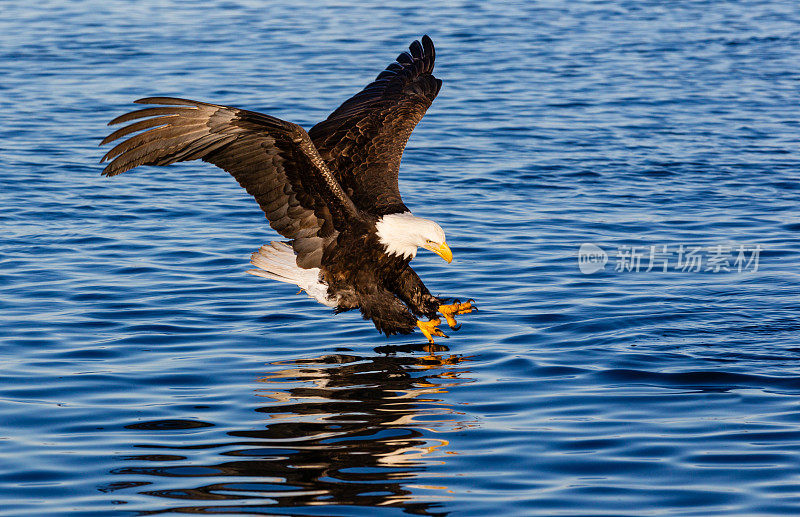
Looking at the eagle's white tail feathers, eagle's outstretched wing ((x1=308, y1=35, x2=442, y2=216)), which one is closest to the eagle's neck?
eagle's outstretched wing ((x1=308, y1=35, x2=442, y2=216))

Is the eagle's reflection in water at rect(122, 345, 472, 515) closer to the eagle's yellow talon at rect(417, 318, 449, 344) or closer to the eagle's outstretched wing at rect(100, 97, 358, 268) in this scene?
the eagle's yellow talon at rect(417, 318, 449, 344)

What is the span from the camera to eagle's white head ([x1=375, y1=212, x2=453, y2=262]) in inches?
247

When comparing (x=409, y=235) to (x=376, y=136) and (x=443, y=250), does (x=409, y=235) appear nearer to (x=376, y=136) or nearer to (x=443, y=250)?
(x=443, y=250)

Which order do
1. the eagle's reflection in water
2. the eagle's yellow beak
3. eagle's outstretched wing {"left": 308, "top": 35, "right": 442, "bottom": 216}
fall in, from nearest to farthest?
the eagle's reflection in water, the eagle's yellow beak, eagle's outstretched wing {"left": 308, "top": 35, "right": 442, "bottom": 216}

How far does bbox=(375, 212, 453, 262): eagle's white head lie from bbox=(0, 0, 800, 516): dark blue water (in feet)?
2.06

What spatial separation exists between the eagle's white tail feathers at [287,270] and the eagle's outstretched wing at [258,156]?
98 millimetres

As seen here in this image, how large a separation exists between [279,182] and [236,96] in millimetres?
8167

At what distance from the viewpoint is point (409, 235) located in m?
6.35

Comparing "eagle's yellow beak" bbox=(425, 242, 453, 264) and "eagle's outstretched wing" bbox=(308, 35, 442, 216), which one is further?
"eagle's outstretched wing" bbox=(308, 35, 442, 216)

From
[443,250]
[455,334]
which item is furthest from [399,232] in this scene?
[455,334]

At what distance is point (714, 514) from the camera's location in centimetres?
439

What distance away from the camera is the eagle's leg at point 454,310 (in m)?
6.79

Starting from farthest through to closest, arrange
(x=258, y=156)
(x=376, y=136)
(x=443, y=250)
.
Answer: (x=376, y=136), (x=443, y=250), (x=258, y=156)

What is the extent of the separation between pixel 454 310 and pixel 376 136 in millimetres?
1260
